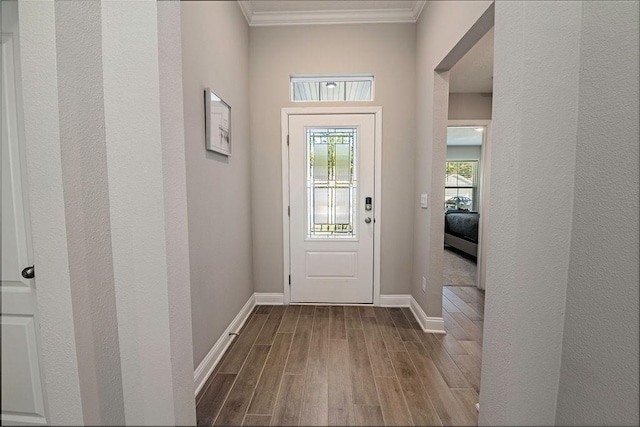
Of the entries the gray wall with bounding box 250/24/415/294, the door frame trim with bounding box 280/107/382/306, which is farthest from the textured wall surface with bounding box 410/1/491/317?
the door frame trim with bounding box 280/107/382/306

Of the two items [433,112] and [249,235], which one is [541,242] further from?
[249,235]

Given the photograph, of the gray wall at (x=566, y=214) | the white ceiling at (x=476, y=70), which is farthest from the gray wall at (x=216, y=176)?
the white ceiling at (x=476, y=70)

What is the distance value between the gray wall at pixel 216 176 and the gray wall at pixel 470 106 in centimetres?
271

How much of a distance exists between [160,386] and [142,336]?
170 millimetres

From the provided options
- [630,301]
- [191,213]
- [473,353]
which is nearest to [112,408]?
[191,213]

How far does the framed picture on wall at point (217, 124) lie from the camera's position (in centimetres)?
174

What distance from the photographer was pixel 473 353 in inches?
77.7

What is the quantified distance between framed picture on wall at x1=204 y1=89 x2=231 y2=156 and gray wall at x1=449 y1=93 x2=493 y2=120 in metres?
2.99

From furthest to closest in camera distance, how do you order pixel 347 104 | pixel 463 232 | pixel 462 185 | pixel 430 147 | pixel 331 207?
pixel 462 185 < pixel 463 232 < pixel 331 207 < pixel 347 104 < pixel 430 147

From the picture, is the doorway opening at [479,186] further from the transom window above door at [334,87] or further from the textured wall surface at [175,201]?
the textured wall surface at [175,201]

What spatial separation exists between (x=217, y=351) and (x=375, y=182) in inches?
78.8

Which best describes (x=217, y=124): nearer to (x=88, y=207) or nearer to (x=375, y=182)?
(x=88, y=207)

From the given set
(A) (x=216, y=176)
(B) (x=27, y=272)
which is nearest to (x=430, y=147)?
(A) (x=216, y=176)

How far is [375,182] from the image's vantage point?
2736 mm
